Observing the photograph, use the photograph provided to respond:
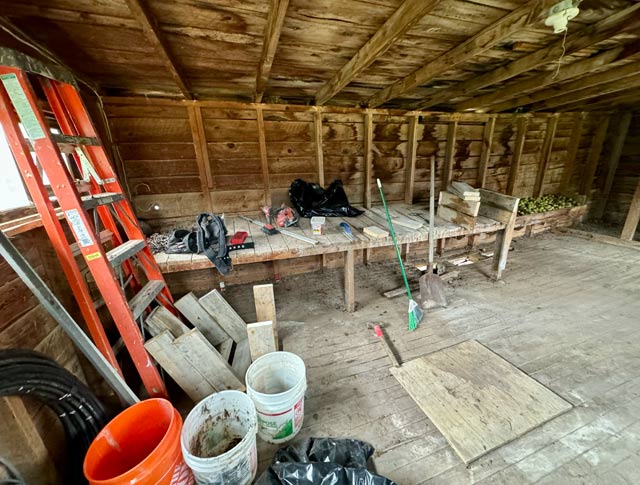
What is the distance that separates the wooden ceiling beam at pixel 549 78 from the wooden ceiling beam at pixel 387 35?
5.79 ft

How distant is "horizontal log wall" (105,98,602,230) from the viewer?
8.03 feet

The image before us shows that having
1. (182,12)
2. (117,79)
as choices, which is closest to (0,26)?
(182,12)

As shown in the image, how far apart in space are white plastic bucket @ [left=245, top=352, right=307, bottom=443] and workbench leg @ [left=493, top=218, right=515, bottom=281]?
274cm

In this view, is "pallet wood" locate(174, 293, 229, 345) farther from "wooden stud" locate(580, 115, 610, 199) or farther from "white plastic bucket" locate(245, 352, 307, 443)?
"wooden stud" locate(580, 115, 610, 199)

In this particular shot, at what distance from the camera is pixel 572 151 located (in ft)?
14.4

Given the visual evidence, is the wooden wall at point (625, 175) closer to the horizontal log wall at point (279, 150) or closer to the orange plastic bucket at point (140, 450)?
the horizontal log wall at point (279, 150)

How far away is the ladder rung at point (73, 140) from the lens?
115 centimetres

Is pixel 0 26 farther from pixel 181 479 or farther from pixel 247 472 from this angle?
pixel 247 472

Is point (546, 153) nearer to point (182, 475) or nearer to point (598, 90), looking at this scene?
point (598, 90)

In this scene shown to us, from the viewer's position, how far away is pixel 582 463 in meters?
1.24

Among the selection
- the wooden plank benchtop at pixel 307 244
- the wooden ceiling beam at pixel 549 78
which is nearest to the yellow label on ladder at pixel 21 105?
the wooden plank benchtop at pixel 307 244

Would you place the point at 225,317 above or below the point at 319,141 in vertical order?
below

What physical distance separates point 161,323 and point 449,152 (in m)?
3.92

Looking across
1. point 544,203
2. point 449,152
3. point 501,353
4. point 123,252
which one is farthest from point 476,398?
point 544,203
